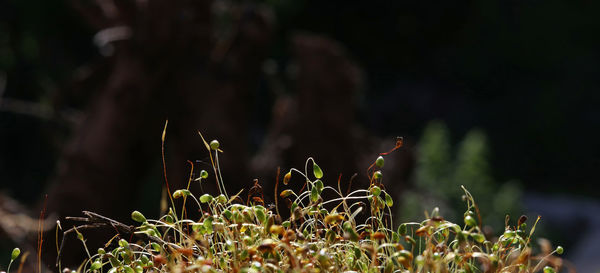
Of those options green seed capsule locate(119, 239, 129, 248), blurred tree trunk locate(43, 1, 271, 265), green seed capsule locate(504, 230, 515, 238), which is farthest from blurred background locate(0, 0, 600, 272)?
green seed capsule locate(504, 230, 515, 238)

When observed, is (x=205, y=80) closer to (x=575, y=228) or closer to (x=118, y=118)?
(x=118, y=118)

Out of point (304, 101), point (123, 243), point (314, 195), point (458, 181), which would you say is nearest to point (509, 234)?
point (314, 195)

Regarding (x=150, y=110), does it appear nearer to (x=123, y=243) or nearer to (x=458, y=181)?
(x=123, y=243)

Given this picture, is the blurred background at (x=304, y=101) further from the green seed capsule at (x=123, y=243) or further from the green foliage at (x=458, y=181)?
the green seed capsule at (x=123, y=243)

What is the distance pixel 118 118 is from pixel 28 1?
486 cm

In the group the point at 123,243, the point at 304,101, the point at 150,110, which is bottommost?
the point at 123,243

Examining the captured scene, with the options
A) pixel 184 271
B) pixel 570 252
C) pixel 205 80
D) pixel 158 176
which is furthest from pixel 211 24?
pixel 570 252

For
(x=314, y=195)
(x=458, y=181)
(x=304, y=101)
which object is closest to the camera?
(x=314, y=195)

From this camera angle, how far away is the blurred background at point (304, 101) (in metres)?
3.21

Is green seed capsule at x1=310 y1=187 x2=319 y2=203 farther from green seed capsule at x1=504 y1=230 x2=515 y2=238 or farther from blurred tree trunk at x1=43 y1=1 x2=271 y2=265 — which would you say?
blurred tree trunk at x1=43 y1=1 x2=271 y2=265

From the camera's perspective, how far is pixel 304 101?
3.39m

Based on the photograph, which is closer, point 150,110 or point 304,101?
point 150,110

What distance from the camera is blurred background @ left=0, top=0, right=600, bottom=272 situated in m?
3.21

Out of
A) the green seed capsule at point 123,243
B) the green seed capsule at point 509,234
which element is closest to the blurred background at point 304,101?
the green seed capsule at point 123,243
